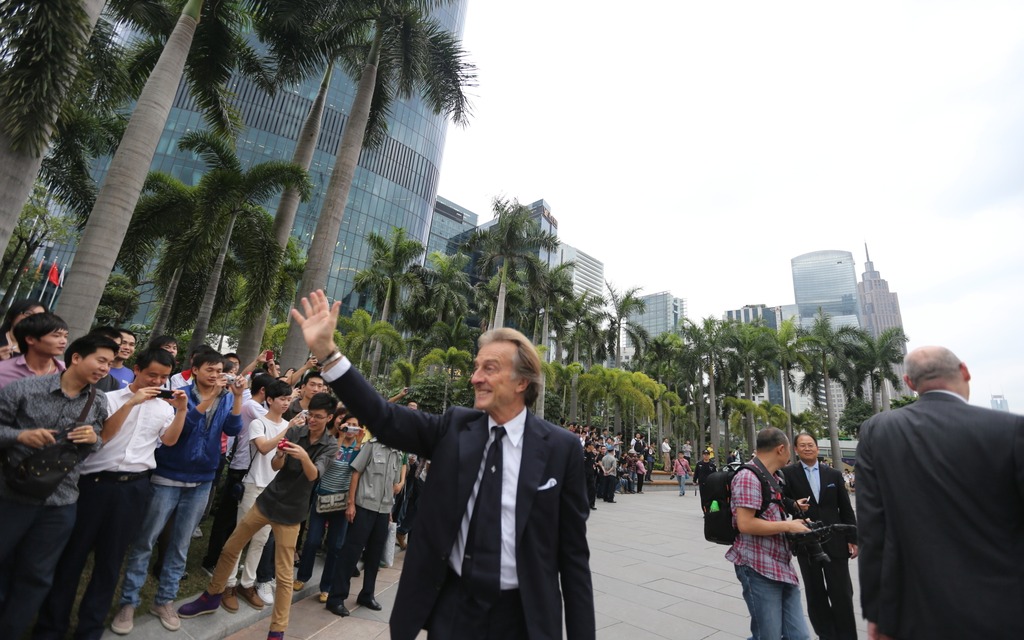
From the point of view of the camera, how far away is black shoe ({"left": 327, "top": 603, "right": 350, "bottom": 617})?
4.10 metres

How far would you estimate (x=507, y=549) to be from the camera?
1.61m

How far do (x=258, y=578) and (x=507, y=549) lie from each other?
158 inches

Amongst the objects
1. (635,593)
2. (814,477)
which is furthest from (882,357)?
(814,477)

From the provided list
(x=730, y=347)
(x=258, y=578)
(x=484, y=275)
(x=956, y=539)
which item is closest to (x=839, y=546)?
(x=956, y=539)

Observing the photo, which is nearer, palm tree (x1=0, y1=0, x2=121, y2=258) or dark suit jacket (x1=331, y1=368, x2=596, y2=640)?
dark suit jacket (x1=331, y1=368, x2=596, y2=640)

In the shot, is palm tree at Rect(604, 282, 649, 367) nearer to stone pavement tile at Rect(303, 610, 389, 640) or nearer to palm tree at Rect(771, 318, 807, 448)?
palm tree at Rect(771, 318, 807, 448)

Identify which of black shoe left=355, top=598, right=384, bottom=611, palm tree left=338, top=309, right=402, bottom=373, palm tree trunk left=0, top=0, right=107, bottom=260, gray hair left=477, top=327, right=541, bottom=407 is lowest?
black shoe left=355, top=598, right=384, bottom=611

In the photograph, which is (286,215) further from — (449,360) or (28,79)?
(449,360)

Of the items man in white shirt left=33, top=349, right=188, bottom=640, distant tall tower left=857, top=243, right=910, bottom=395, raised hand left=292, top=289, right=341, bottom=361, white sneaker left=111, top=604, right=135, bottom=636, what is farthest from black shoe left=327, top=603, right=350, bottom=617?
distant tall tower left=857, top=243, right=910, bottom=395

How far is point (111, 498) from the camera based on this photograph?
119 inches

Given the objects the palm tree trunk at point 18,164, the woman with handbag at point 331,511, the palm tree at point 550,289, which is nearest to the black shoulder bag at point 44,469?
the woman with handbag at point 331,511

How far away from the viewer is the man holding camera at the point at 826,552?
3.27 m

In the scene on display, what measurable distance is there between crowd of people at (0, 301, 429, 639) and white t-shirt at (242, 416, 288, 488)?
0.01m

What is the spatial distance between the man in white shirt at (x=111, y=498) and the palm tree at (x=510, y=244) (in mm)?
21708
